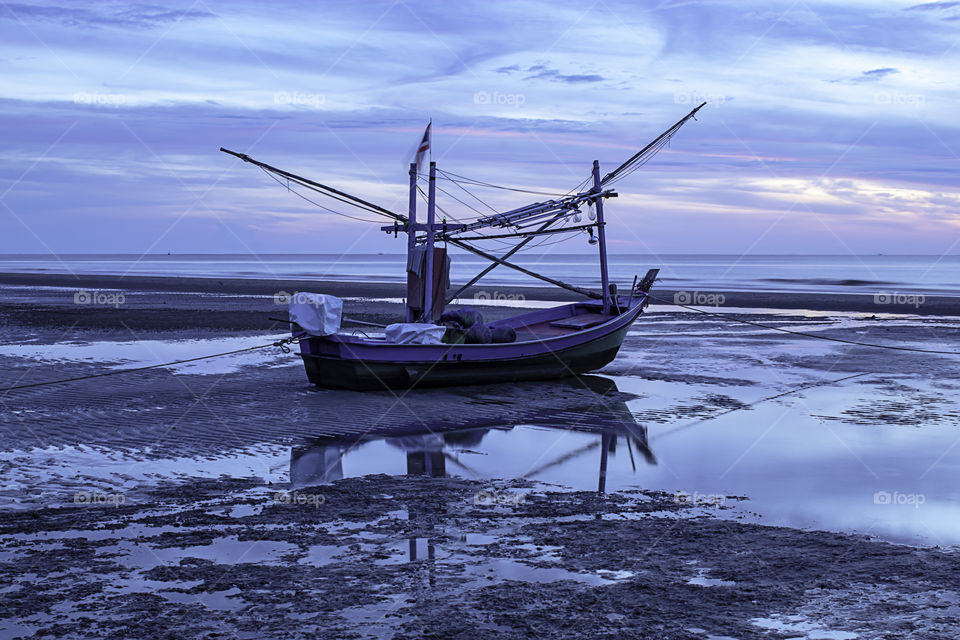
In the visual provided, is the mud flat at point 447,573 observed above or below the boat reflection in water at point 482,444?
below

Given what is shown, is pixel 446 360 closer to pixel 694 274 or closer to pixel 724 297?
pixel 724 297

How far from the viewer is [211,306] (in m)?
39.6

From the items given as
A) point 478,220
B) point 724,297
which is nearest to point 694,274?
point 724,297

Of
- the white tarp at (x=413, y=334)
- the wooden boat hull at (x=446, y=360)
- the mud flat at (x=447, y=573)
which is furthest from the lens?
the white tarp at (x=413, y=334)

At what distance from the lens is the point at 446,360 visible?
1753 cm

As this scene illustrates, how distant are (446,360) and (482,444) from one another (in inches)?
183

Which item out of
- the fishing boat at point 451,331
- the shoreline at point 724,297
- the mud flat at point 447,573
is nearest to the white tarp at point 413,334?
the fishing boat at point 451,331

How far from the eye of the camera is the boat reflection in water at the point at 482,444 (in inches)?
444

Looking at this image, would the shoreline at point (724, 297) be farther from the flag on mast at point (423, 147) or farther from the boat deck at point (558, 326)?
the flag on mast at point (423, 147)

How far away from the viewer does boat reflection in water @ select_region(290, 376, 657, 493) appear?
11.3m

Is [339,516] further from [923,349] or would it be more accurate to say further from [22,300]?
[22,300]

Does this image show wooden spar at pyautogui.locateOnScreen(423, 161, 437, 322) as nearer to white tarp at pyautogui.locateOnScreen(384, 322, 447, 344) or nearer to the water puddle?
white tarp at pyautogui.locateOnScreen(384, 322, 447, 344)

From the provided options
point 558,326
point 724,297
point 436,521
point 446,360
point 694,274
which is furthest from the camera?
point 694,274

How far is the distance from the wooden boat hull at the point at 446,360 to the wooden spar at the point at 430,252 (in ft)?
6.16
